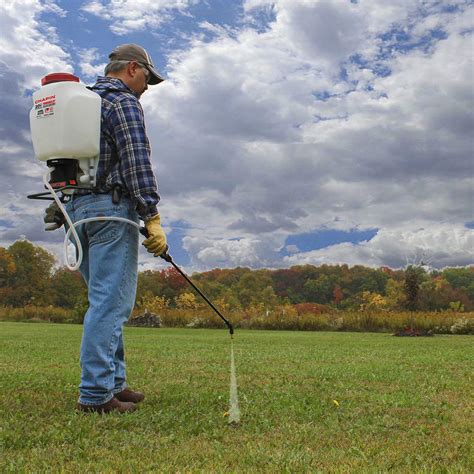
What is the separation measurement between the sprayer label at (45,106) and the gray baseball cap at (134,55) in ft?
2.13

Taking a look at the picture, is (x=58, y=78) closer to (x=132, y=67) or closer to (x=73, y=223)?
(x=132, y=67)

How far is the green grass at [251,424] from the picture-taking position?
2781 millimetres

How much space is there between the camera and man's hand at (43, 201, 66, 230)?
417 centimetres

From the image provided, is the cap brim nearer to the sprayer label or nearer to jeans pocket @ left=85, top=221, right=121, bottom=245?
the sprayer label

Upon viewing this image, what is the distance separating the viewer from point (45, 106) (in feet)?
12.7

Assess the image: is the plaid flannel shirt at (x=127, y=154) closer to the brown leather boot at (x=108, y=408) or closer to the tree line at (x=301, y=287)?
the brown leather boot at (x=108, y=408)

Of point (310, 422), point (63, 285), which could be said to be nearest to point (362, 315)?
point (310, 422)

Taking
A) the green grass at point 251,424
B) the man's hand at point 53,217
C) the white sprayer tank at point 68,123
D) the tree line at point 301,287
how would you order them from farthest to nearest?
1. the tree line at point 301,287
2. the man's hand at point 53,217
3. the white sprayer tank at point 68,123
4. the green grass at point 251,424

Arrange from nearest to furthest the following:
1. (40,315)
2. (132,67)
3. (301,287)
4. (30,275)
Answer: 1. (132,67)
2. (40,315)
3. (301,287)
4. (30,275)

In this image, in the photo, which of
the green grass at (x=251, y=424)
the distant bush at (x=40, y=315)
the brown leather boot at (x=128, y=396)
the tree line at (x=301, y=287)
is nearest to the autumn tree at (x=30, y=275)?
the tree line at (x=301, y=287)

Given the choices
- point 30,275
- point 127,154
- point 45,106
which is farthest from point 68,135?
point 30,275

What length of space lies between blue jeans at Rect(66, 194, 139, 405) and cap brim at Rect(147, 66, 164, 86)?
95cm

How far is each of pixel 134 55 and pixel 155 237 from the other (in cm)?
130

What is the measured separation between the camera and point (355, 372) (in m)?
6.50
